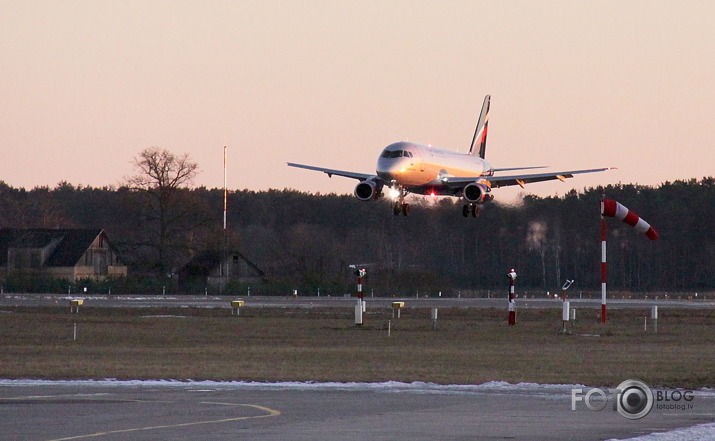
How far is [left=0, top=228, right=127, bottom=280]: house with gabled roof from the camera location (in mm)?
119250

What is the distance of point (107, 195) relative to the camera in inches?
6767

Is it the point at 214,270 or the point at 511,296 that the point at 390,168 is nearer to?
the point at 511,296

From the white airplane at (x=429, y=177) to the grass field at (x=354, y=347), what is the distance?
662cm

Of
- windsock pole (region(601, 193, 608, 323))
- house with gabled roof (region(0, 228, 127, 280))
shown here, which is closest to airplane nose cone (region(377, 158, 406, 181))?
windsock pole (region(601, 193, 608, 323))

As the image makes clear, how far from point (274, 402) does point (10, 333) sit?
3087 centimetres

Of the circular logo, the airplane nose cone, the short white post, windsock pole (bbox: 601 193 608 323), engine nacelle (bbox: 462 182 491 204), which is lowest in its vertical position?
the circular logo

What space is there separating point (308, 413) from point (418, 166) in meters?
37.9

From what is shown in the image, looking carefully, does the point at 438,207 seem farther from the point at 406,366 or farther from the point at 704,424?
the point at 704,424

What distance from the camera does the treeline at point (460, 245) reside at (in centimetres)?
11131

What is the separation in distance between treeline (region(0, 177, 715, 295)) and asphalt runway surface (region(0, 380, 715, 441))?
75487mm

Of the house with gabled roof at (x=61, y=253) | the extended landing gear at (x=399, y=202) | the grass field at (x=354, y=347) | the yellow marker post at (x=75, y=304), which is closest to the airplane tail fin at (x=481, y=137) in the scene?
the grass field at (x=354, y=347)

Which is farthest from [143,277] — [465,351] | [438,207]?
[465,351]

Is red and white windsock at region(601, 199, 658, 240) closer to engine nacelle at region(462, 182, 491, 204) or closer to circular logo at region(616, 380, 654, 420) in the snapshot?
engine nacelle at region(462, 182, 491, 204)

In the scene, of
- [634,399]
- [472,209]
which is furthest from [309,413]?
[472,209]
